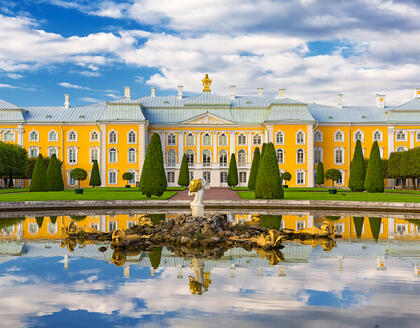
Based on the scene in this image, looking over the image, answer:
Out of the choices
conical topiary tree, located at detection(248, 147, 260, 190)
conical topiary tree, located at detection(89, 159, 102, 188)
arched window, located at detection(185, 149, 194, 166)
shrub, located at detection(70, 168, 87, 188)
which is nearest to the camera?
conical topiary tree, located at detection(248, 147, 260, 190)

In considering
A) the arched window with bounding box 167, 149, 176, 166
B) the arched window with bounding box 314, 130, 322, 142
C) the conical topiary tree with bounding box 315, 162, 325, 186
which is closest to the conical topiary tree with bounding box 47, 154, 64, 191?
the arched window with bounding box 167, 149, 176, 166

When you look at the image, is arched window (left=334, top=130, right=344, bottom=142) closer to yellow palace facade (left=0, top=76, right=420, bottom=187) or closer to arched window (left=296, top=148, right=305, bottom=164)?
yellow palace facade (left=0, top=76, right=420, bottom=187)

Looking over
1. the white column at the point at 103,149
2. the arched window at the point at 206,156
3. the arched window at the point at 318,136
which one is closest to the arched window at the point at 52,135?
the white column at the point at 103,149

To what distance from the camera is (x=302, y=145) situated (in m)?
48.5

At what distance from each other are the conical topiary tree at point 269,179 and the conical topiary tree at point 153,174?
580 cm

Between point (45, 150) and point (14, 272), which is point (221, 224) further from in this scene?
point (45, 150)

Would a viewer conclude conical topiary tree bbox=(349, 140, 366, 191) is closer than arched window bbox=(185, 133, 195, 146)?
Yes

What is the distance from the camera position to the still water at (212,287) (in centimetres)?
664

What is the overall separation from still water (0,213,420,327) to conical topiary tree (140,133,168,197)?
1395cm

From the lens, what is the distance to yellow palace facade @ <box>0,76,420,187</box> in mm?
48344

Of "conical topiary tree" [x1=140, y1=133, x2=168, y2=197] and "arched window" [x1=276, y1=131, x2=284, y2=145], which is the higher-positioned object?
"arched window" [x1=276, y1=131, x2=284, y2=145]

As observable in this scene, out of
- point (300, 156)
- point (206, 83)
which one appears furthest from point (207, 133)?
point (300, 156)

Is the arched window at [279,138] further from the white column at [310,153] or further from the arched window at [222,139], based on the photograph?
the arched window at [222,139]

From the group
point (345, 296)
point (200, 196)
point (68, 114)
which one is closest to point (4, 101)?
point (68, 114)
